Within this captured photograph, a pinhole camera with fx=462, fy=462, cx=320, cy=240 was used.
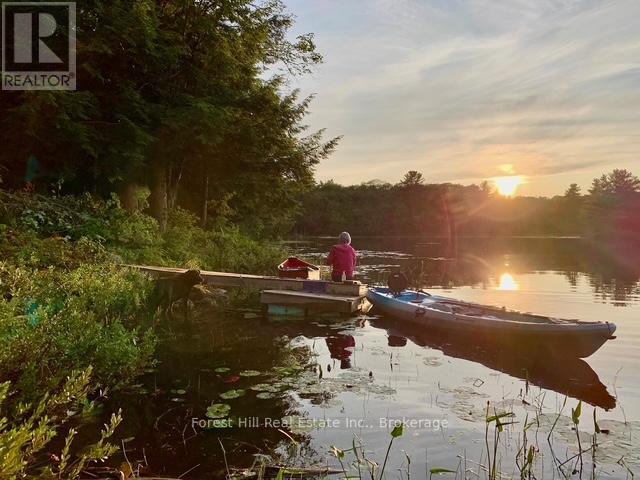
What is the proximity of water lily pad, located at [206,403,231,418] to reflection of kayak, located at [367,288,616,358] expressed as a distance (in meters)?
6.70

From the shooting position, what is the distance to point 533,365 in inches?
381

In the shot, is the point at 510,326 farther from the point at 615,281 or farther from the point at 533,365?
the point at 615,281

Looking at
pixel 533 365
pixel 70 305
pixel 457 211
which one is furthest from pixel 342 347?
pixel 457 211

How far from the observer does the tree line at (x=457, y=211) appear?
9344 centimetres

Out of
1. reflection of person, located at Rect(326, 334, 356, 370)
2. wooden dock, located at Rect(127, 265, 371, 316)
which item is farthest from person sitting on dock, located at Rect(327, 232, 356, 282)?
reflection of person, located at Rect(326, 334, 356, 370)

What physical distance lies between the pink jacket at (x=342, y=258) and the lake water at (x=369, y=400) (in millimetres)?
2403

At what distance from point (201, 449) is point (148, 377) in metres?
2.91

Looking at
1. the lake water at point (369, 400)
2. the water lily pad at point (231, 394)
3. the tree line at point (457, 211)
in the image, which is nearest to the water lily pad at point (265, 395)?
the lake water at point (369, 400)

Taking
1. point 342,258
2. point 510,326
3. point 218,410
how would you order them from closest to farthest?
point 218,410
point 510,326
point 342,258

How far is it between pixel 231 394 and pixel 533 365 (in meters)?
6.31

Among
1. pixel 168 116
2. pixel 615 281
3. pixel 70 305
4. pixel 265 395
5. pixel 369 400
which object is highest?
pixel 168 116

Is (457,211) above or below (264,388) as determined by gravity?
above

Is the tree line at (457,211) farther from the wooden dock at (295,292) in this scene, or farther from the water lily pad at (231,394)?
the water lily pad at (231,394)

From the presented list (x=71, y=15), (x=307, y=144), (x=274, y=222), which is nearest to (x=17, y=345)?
(x=71, y=15)
